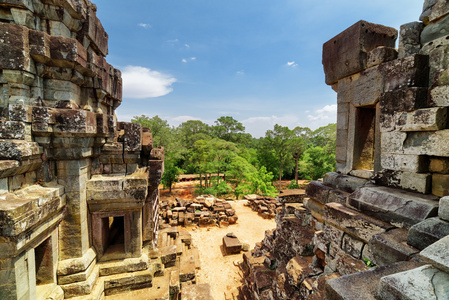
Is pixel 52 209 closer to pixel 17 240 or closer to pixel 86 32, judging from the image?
pixel 17 240

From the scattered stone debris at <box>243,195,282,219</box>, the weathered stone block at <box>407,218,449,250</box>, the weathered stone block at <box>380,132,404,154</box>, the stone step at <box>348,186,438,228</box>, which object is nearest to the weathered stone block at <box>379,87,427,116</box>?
the weathered stone block at <box>380,132,404,154</box>

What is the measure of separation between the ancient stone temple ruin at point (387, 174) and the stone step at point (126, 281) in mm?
2710

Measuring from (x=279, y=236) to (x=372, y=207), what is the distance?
3.04 meters

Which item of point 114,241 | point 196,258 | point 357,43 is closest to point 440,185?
point 357,43

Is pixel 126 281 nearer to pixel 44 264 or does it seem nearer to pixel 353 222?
pixel 44 264

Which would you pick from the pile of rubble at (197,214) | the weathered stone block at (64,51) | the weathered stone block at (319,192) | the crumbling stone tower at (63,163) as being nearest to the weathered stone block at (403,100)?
the weathered stone block at (319,192)

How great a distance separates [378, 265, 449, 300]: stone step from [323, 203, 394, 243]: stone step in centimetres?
103

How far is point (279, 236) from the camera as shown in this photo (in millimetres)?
4820

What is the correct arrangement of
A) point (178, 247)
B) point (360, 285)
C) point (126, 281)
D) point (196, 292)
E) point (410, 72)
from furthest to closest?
point (178, 247) < point (196, 292) < point (126, 281) < point (410, 72) < point (360, 285)

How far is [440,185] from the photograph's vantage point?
195cm

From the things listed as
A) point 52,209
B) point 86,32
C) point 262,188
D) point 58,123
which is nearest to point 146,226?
point 52,209

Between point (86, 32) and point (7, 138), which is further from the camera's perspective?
point (86, 32)

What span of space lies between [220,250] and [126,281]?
17.3 ft

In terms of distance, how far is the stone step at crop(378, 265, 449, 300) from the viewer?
3.21 ft
